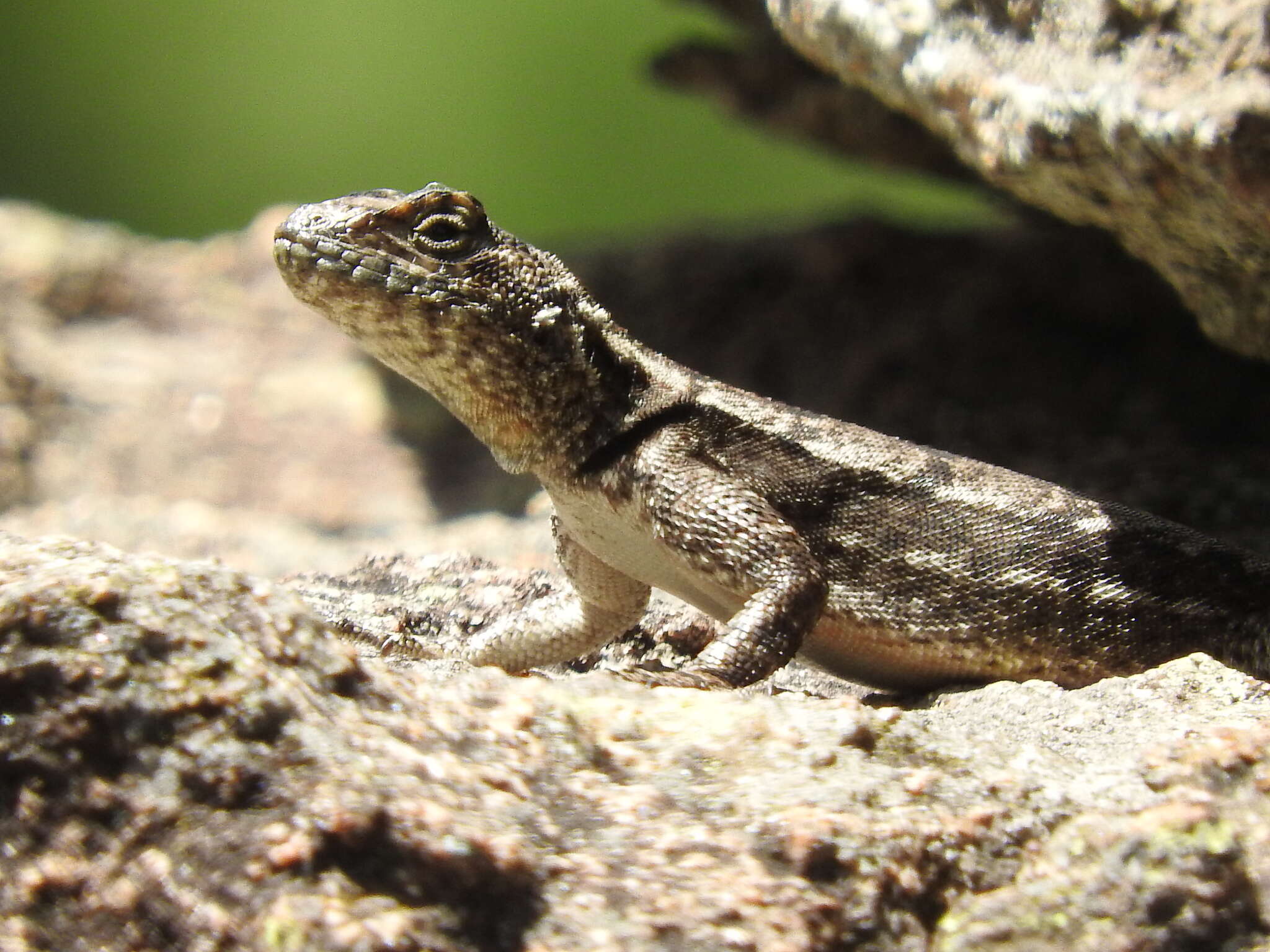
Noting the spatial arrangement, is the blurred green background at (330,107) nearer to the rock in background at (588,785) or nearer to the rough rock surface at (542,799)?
the rock in background at (588,785)

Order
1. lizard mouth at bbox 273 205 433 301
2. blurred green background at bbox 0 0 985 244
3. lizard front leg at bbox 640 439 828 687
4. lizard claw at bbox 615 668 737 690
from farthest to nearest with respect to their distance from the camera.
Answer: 1. blurred green background at bbox 0 0 985 244
2. lizard mouth at bbox 273 205 433 301
3. lizard front leg at bbox 640 439 828 687
4. lizard claw at bbox 615 668 737 690

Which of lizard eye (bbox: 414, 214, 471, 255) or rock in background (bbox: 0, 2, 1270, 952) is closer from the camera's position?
rock in background (bbox: 0, 2, 1270, 952)

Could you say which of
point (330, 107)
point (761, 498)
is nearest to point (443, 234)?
point (761, 498)

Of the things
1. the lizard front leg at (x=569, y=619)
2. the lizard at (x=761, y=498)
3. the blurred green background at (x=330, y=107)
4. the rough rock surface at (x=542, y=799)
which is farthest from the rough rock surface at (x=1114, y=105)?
the blurred green background at (x=330, y=107)

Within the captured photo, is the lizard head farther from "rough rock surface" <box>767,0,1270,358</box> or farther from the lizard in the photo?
"rough rock surface" <box>767,0,1270,358</box>

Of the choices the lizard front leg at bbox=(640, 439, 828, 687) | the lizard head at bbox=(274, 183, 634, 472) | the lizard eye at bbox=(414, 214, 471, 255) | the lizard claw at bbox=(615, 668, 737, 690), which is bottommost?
the lizard claw at bbox=(615, 668, 737, 690)

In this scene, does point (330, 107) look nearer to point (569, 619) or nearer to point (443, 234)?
point (443, 234)

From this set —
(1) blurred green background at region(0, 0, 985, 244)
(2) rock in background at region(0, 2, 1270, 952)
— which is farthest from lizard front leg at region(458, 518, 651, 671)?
(1) blurred green background at region(0, 0, 985, 244)
